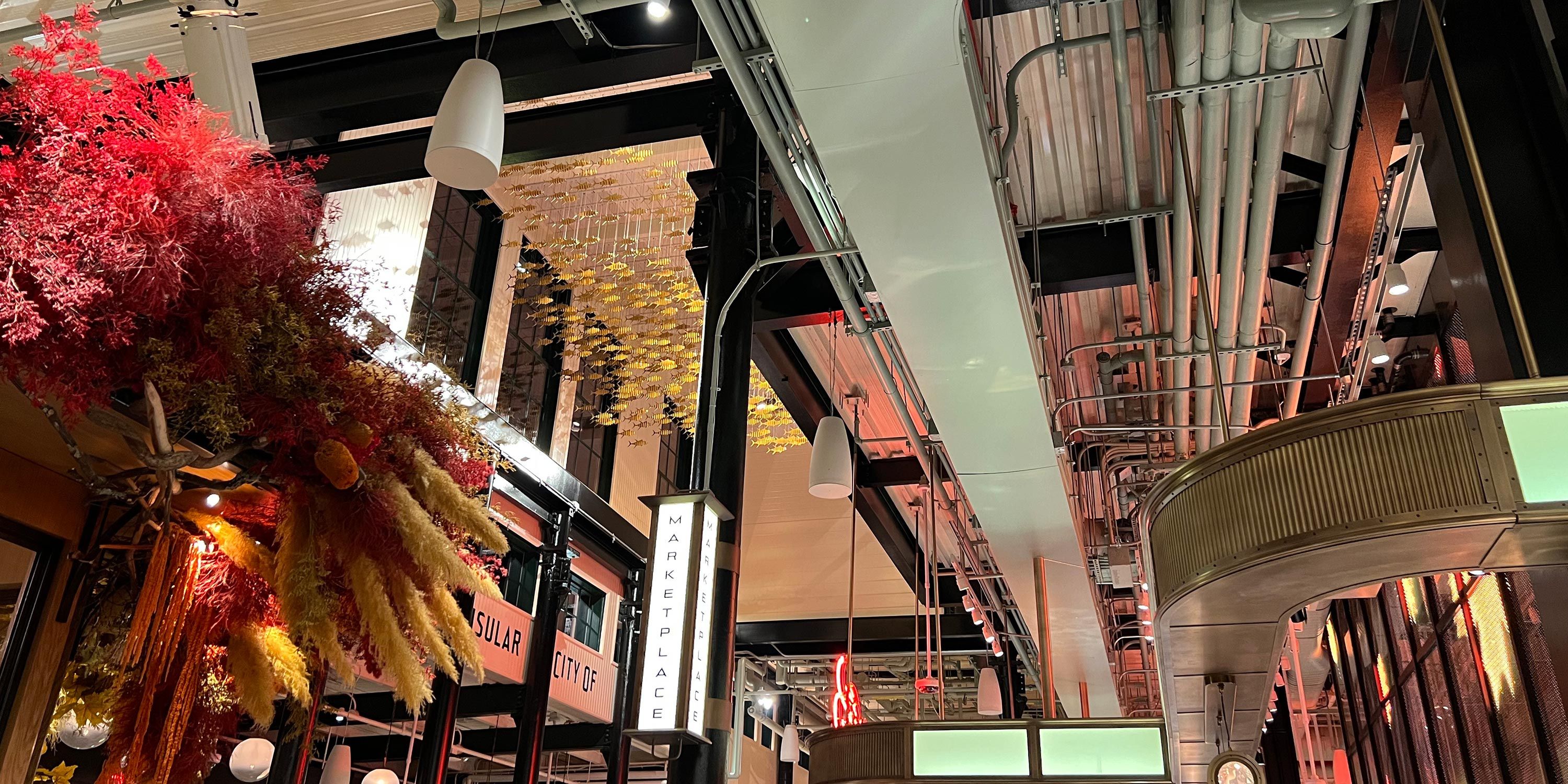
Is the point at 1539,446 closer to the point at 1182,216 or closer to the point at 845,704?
the point at 1182,216

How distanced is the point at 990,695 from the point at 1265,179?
374 inches

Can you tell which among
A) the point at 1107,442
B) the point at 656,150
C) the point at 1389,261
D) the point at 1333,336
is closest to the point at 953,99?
the point at 1389,261

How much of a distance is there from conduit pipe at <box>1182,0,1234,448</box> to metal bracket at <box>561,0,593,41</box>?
7.31 feet

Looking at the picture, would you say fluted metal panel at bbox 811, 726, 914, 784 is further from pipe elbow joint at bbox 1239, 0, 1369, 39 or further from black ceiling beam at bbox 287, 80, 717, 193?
pipe elbow joint at bbox 1239, 0, 1369, 39

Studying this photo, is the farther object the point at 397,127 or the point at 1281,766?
the point at 1281,766

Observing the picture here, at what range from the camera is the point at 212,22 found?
12.4ft

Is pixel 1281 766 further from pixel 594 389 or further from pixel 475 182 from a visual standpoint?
pixel 475 182

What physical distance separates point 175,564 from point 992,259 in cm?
309

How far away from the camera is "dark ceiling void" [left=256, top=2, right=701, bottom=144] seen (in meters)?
5.10

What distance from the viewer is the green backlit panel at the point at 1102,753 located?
255 inches

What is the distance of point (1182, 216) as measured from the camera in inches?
195

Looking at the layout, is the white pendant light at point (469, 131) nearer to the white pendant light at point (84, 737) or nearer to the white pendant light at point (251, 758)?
the white pendant light at point (84, 737)

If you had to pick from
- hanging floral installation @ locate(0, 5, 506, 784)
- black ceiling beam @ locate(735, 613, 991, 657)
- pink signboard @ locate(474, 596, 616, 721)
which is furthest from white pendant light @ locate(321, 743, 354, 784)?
hanging floral installation @ locate(0, 5, 506, 784)

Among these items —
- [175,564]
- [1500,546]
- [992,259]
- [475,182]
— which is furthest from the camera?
[992,259]
